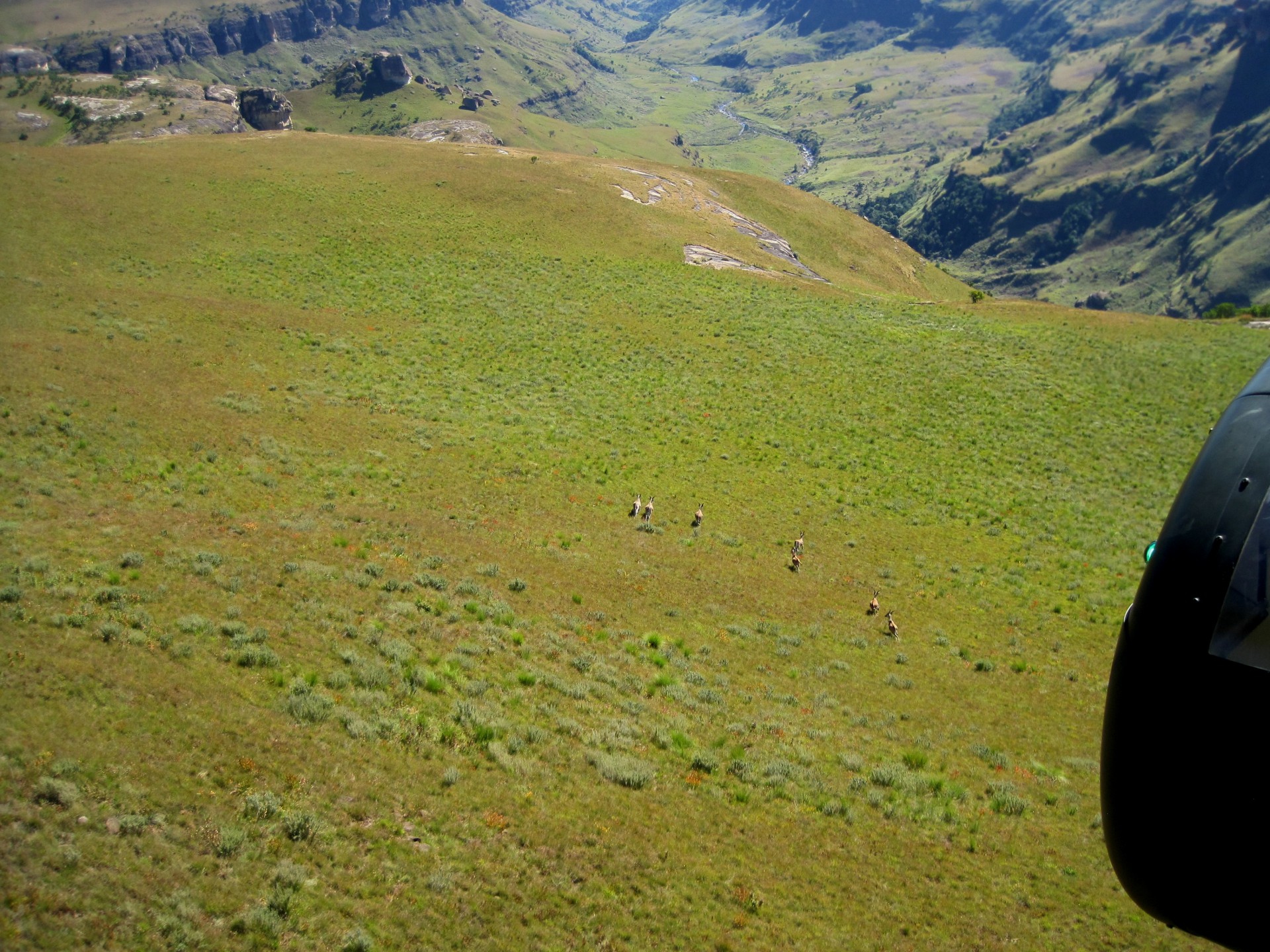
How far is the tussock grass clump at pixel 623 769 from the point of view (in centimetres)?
1326

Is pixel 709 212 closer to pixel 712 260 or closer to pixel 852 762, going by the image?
pixel 712 260

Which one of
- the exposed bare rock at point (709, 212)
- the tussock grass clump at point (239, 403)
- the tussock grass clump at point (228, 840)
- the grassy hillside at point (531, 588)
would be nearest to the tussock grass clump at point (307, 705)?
the grassy hillside at point (531, 588)

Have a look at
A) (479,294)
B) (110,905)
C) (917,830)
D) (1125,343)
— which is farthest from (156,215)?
(1125,343)

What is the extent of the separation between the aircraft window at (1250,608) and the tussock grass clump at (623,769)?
10.5 m

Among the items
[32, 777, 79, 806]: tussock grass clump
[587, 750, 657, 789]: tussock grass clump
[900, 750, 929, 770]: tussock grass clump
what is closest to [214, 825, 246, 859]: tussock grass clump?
[32, 777, 79, 806]: tussock grass clump

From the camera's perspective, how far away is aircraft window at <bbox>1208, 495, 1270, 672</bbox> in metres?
4.33

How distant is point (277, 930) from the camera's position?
8625 millimetres

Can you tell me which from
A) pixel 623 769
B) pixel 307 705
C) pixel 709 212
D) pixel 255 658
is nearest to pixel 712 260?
pixel 709 212

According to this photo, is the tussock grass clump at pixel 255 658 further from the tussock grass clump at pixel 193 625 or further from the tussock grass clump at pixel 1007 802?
the tussock grass clump at pixel 1007 802

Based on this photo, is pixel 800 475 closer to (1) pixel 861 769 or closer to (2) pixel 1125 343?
(1) pixel 861 769

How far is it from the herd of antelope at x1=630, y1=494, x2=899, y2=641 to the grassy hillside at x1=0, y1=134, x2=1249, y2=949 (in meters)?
0.65

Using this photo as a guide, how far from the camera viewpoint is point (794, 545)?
90.5ft

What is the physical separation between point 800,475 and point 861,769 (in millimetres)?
20993

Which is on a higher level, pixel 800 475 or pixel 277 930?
pixel 277 930
